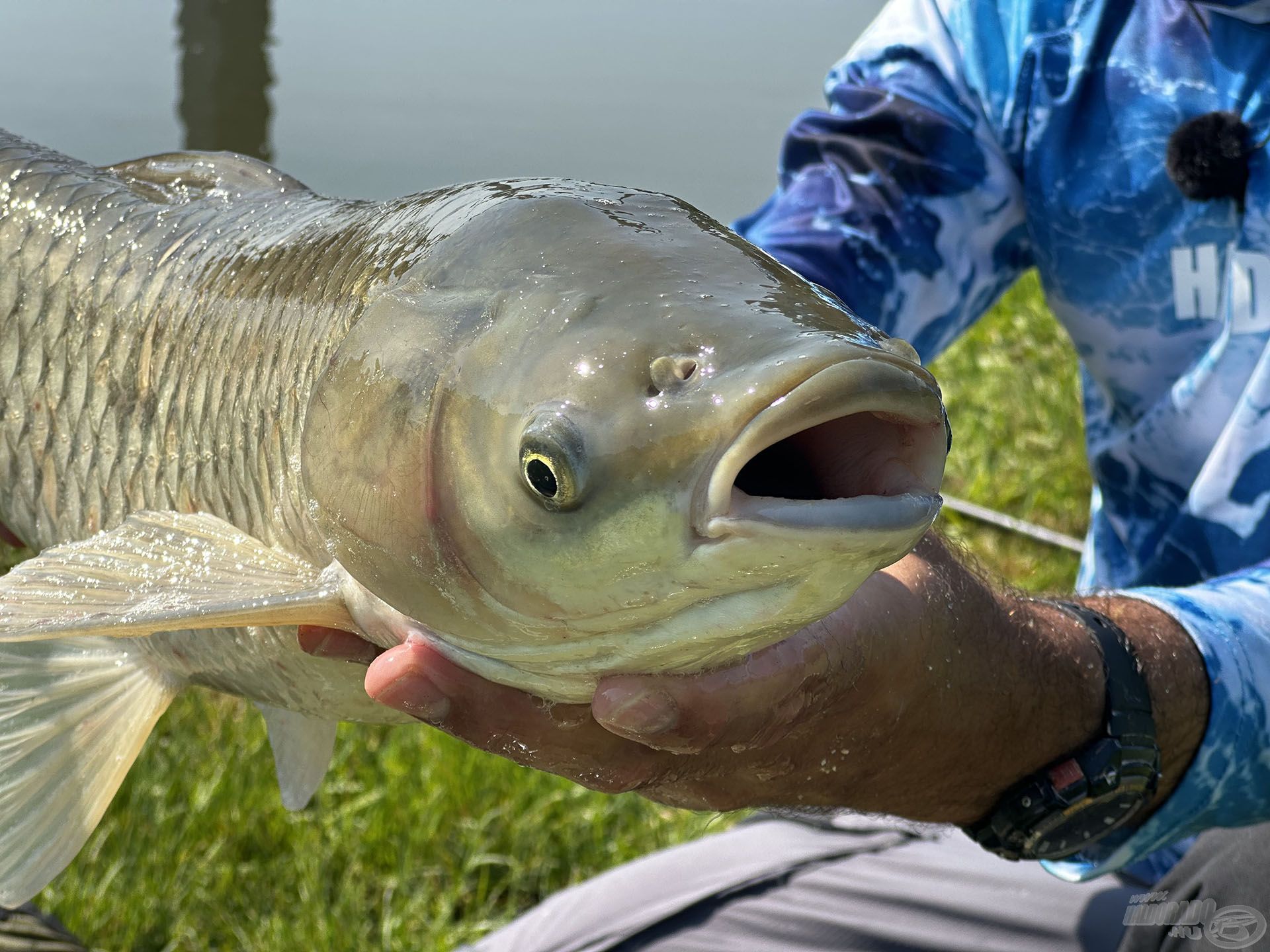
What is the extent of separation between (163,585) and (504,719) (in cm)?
36

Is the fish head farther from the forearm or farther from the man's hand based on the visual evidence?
the forearm

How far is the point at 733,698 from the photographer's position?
1171mm

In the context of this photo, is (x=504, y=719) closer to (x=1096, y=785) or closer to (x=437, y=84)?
(x=1096, y=785)

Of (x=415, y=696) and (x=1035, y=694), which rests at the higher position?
(x=415, y=696)

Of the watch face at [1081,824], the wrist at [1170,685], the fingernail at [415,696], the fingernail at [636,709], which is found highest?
the fingernail at [636,709]

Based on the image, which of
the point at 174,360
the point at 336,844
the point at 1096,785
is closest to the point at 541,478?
the point at 174,360

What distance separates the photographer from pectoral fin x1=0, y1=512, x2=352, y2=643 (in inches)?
48.7

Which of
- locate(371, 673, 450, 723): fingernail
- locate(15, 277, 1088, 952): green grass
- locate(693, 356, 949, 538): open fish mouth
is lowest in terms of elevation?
locate(15, 277, 1088, 952): green grass

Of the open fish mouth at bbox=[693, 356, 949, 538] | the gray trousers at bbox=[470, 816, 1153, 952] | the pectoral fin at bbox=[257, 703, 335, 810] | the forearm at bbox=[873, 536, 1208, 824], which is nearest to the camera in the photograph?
the open fish mouth at bbox=[693, 356, 949, 538]

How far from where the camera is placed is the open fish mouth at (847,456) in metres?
0.89

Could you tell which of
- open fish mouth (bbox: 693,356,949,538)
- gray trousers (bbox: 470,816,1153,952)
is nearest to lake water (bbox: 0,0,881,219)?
gray trousers (bbox: 470,816,1153,952)

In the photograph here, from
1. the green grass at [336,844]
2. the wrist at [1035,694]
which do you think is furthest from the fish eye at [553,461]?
the green grass at [336,844]

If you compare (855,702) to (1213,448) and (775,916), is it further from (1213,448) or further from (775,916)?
(1213,448)

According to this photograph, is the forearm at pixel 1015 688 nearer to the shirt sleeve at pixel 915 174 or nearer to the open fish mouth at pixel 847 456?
the open fish mouth at pixel 847 456
